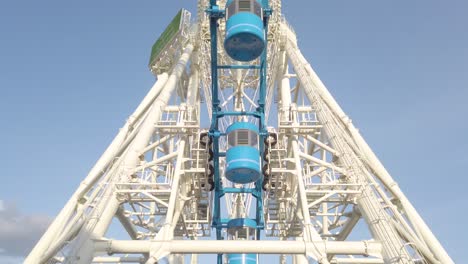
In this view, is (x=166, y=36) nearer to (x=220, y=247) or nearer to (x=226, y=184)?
(x=226, y=184)

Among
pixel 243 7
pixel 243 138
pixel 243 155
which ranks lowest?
pixel 243 155

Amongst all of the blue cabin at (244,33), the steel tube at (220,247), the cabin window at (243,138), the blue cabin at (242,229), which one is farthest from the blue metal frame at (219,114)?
the steel tube at (220,247)

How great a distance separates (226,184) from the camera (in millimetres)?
34625

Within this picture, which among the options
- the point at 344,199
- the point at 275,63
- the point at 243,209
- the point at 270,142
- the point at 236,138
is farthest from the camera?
the point at 243,209

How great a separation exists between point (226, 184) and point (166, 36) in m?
13.4

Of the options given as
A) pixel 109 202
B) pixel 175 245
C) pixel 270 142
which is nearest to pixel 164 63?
pixel 270 142

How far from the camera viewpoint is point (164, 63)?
31.3 metres

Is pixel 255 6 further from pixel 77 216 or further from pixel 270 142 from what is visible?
pixel 77 216

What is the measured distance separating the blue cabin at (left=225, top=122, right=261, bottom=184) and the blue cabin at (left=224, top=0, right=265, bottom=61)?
4.43 metres

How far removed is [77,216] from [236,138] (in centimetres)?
904

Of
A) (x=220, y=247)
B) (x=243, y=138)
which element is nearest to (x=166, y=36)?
(x=243, y=138)

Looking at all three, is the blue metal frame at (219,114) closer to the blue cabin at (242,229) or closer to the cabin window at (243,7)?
the blue cabin at (242,229)

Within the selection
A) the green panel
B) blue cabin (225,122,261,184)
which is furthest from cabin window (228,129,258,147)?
the green panel

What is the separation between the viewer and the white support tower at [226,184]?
15117mm
